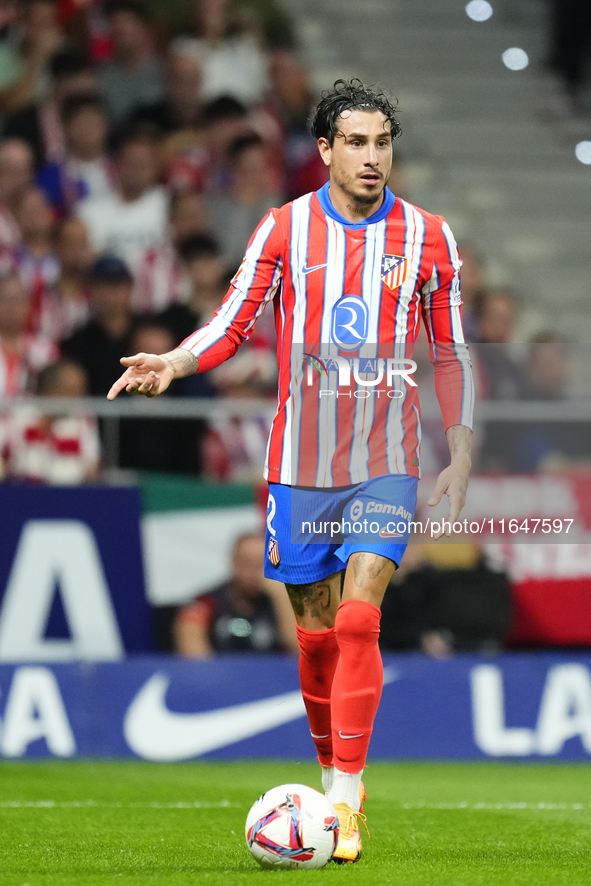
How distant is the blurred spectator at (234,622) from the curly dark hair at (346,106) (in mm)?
3881

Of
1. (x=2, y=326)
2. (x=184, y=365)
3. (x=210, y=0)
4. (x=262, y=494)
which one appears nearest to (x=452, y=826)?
(x=184, y=365)

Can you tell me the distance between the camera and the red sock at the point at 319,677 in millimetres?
4621

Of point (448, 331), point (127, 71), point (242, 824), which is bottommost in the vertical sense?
point (242, 824)

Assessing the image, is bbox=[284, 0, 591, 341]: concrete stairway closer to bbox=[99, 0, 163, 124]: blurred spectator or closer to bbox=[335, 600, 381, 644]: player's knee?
bbox=[99, 0, 163, 124]: blurred spectator

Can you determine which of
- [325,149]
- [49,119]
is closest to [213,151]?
[49,119]

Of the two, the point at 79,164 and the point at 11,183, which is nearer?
the point at 11,183

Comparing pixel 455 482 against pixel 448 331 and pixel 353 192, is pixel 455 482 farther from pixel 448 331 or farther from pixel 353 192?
pixel 353 192

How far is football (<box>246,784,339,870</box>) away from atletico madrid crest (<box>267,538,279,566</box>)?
0.78 meters

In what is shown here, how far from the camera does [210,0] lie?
11.0m

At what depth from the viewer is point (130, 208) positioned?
984cm

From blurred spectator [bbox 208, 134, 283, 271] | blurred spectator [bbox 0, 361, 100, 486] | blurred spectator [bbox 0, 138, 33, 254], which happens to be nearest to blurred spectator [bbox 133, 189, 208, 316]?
blurred spectator [bbox 208, 134, 283, 271]

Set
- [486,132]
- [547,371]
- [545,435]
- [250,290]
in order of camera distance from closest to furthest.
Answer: [250,290] < [545,435] < [547,371] < [486,132]

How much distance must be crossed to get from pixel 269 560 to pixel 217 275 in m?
4.66

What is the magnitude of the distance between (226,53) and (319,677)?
7.46 m
